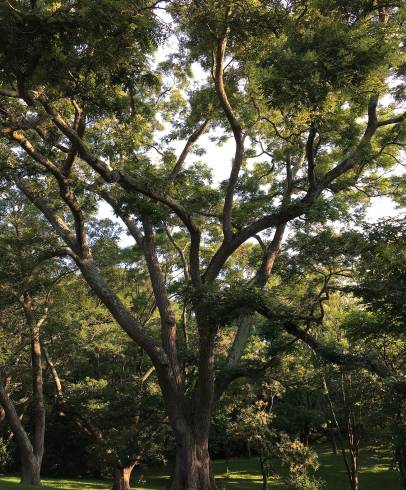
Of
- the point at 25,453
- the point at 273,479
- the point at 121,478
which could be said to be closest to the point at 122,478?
the point at 121,478

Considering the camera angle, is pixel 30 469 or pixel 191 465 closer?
pixel 191 465

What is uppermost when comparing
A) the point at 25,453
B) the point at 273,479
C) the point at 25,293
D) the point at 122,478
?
the point at 25,293

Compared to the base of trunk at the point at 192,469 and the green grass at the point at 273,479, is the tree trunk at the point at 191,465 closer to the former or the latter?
the base of trunk at the point at 192,469

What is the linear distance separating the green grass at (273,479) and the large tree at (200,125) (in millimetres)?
9579

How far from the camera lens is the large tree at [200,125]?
622 cm

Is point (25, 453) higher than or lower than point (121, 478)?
higher

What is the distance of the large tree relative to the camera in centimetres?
622

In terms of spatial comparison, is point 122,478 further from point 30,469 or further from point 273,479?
point 273,479

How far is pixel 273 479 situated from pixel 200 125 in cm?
1764

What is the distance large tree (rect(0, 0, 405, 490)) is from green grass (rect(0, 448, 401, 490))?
9.58 metres

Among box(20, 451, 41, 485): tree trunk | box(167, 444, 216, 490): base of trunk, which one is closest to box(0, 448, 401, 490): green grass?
box(20, 451, 41, 485): tree trunk

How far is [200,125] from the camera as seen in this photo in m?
12.4

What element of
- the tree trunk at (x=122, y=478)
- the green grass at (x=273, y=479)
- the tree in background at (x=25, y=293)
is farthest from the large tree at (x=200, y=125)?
the green grass at (x=273, y=479)

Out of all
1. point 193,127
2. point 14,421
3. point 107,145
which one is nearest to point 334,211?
point 193,127
